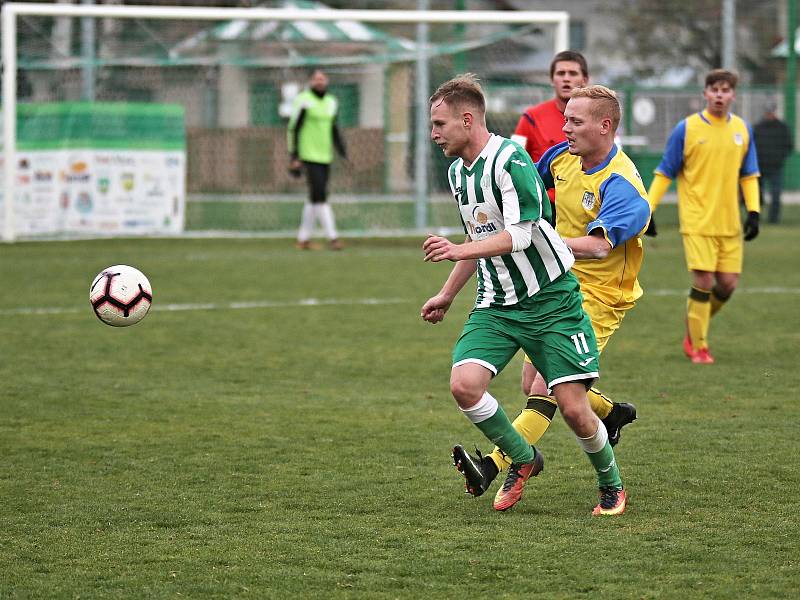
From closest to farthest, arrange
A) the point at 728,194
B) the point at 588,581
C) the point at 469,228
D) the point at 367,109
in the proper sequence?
the point at 588,581, the point at 469,228, the point at 728,194, the point at 367,109

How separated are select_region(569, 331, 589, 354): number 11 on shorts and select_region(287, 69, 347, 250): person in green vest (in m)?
11.7

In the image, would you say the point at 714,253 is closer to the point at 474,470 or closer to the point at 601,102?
the point at 601,102

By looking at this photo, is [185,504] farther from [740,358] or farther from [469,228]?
[740,358]

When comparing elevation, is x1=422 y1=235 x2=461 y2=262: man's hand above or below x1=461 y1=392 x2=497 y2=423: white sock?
above

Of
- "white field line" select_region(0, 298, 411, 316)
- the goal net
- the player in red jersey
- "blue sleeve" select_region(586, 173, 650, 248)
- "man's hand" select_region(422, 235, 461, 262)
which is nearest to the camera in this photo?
"man's hand" select_region(422, 235, 461, 262)

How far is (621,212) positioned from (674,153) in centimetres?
373

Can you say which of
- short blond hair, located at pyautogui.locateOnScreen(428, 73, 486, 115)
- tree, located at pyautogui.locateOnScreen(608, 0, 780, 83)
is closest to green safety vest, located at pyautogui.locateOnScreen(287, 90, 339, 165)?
tree, located at pyautogui.locateOnScreen(608, 0, 780, 83)

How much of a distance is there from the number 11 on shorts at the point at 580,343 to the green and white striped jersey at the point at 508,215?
0.22 metres

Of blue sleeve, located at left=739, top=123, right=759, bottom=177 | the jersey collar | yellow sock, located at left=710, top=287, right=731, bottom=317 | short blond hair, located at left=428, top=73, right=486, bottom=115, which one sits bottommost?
yellow sock, located at left=710, top=287, right=731, bottom=317

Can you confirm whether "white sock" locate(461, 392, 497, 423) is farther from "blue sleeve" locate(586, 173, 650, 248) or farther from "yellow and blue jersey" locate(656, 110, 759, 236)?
"yellow and blue jersey" locate(656, 110, 759, 236)

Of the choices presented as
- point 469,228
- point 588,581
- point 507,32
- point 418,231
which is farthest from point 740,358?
point 507,32

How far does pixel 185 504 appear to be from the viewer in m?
5.13

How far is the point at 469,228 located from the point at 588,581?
A: 4.89 feet

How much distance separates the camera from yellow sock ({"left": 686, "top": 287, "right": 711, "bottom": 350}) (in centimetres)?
861
